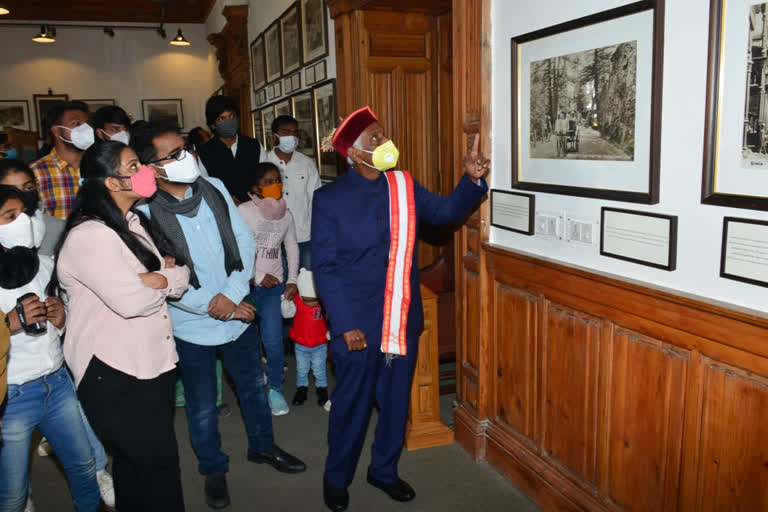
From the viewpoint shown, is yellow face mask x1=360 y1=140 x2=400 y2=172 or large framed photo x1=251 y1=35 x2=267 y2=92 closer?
yellow face mask x1=360 y1=140 x2=400 y2=172

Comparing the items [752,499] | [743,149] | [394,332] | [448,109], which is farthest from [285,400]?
[743,149]

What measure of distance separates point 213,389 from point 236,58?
7.31 metres

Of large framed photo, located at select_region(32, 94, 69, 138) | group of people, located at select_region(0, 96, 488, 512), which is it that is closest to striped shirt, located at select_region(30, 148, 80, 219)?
group of people, located at select_region(0, 96, 488, 512)

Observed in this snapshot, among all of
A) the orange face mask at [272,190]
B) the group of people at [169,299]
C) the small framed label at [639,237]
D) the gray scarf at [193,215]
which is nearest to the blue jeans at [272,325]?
the group of people at [169,299]

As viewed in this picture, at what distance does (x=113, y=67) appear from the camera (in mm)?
11555

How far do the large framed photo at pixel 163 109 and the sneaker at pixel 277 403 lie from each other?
9116mm

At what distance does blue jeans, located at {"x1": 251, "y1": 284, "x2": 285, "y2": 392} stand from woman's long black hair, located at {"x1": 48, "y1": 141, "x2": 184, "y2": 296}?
165cm

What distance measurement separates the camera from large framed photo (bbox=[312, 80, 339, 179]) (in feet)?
17.1

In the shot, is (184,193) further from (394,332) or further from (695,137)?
(695,137)

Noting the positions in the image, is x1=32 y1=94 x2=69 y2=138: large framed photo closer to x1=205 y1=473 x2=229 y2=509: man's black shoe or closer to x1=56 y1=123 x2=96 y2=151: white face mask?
x1=56 y1=123 x2=96 y2=151: white face mask

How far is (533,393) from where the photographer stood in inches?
114

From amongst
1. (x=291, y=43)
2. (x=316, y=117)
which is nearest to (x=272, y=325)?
(x=316, y=117)

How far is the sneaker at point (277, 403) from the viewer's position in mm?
3941

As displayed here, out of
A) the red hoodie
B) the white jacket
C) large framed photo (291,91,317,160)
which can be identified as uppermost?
large framed photo (291,91,317,160)
